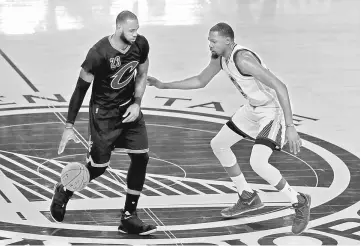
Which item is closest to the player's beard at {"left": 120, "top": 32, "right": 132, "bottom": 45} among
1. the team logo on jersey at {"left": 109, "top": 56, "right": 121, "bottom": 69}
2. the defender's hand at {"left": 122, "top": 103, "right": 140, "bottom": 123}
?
the team logo on jersey at {"left": 109, "top": 56, "right": 121, "bottom": 69}

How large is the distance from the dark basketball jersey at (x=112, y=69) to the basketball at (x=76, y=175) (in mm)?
544

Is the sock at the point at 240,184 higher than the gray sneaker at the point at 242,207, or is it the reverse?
the sock at the point at 240,184

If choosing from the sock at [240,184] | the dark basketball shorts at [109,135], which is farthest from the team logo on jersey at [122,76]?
the sock at [240,184]

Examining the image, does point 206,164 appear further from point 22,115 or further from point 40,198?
point 22,115

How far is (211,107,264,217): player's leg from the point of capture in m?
8.07

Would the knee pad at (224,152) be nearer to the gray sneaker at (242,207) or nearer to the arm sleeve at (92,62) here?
the gray sneaker at (242,207)

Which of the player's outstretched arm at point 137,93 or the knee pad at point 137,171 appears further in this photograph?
the knee pad at point 137,171

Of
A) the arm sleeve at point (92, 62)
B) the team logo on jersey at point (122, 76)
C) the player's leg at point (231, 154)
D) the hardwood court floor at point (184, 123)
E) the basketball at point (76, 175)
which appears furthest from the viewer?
the player's leg at point (231, 154)

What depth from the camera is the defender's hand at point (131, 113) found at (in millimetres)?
7645

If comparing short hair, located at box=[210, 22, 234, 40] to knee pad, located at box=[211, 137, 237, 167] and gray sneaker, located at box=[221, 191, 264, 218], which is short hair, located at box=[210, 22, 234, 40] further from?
gray sneaker, located at box=[221, 191, 264, 218]

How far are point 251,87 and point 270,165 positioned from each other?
2.23ft

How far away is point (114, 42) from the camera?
24.7 feet

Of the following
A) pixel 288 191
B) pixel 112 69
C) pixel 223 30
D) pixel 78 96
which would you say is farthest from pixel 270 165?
pixel 78 96

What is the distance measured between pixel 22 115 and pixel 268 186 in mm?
3615
